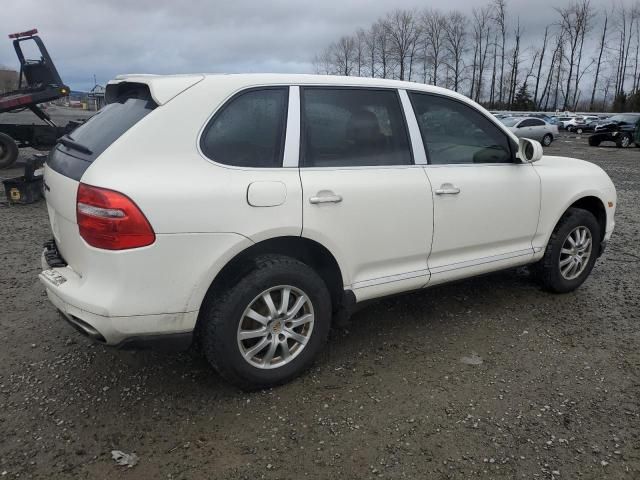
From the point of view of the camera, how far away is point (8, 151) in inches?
485

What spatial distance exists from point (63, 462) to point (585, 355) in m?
3.22

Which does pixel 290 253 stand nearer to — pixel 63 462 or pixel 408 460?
pixel 408 460

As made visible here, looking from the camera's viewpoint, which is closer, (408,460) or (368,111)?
(408,460)

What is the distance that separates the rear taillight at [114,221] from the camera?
2482mm

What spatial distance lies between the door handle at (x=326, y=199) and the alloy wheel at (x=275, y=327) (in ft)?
1.66

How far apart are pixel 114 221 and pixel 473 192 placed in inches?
93.9

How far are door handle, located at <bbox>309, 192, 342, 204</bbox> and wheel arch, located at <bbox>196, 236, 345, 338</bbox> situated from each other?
229mm

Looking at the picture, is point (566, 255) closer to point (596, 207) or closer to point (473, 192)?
point (596, 207)

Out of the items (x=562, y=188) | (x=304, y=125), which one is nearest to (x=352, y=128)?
(x=304, y=125)

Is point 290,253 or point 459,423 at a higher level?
point 290,253

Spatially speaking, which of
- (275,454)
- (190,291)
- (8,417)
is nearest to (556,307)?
(275,454)

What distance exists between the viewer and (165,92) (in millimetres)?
2775

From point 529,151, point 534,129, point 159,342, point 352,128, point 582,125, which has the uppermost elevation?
point 352,128

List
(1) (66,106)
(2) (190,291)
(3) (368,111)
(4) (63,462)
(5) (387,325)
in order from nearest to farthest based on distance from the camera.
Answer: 1. (4) (63,462)
2. (2) (190,291)
3. (3) (368,111)
4. (5) (387,325)
5. (1) (66,106)
